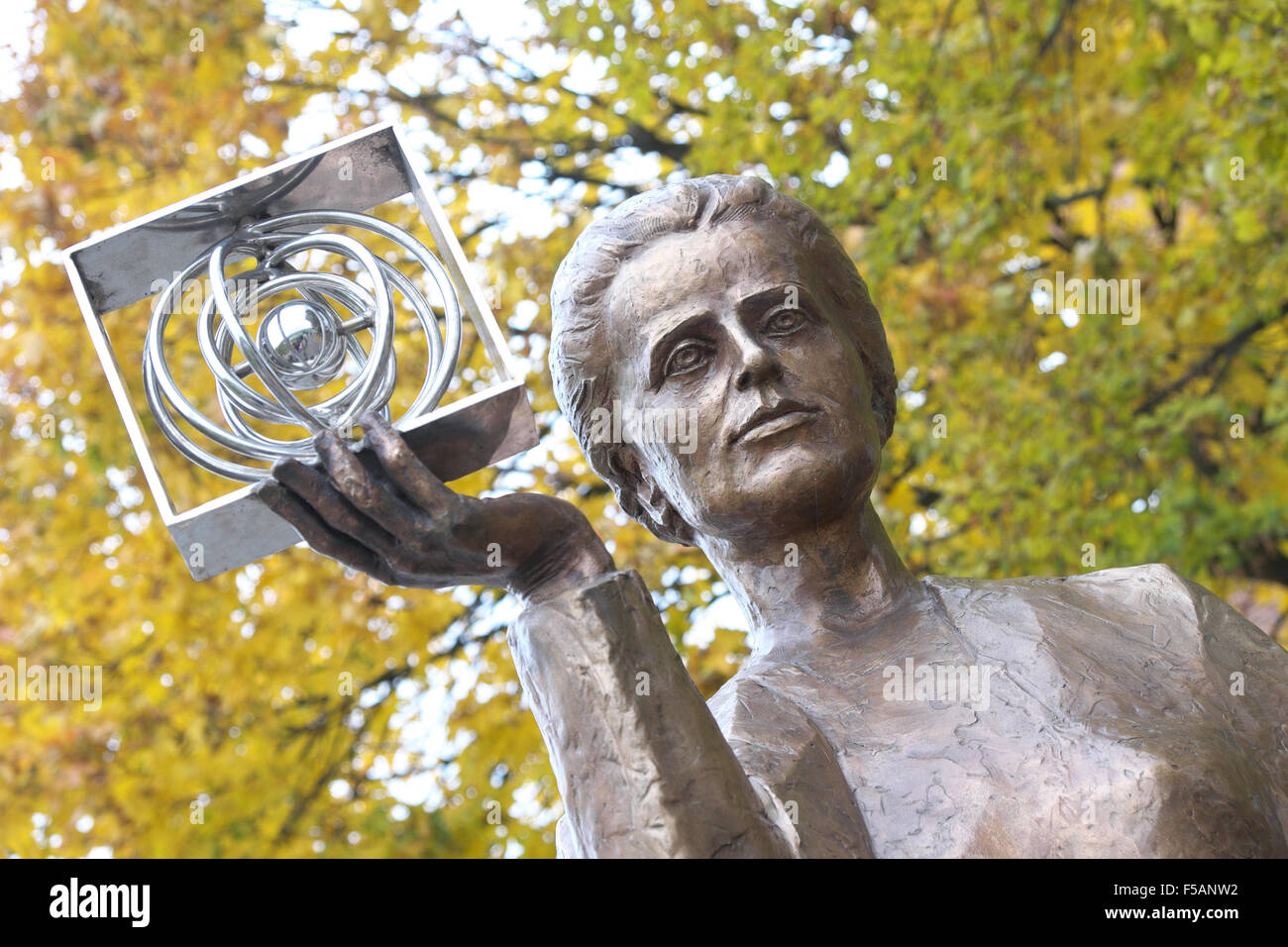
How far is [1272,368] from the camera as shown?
24.1 ft

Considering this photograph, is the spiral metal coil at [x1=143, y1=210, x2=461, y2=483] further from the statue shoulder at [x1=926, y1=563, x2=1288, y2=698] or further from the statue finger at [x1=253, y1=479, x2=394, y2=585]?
the statue shoulder at [x1=926, y1=563, x2=1288, y2=698]

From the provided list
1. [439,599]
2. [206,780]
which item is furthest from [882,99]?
[206,780]

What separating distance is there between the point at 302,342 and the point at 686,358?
0.70 metres

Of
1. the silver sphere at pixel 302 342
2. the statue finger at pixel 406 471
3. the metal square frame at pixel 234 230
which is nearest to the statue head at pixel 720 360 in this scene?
the metal square frame at pixel 234 230

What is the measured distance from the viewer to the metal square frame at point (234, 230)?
2625 mm

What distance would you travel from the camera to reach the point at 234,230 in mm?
2982

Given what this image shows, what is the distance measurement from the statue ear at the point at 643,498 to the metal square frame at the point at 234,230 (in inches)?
19.3

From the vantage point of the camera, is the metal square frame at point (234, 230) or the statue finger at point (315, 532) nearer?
the statue finger at point (315, 532)

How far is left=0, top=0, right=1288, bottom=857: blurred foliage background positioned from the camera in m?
6.91

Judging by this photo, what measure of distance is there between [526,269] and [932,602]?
4.93 metres

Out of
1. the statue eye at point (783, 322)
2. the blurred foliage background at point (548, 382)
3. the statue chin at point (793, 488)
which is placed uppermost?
the blurred foliage background at point (548, 382)

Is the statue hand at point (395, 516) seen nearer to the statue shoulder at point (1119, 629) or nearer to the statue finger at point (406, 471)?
the statue finger at point (406, 471)

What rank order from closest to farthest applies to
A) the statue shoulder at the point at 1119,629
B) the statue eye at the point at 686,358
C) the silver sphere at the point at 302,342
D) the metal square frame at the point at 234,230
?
the metal square frame at the point at 234,230 → the silver sphere at the point at 302,342 → the statue shoulder at the point at 1119,629 → the statue eye at the point at 686,358

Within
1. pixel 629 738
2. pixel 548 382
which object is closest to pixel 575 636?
pixel 629 738
